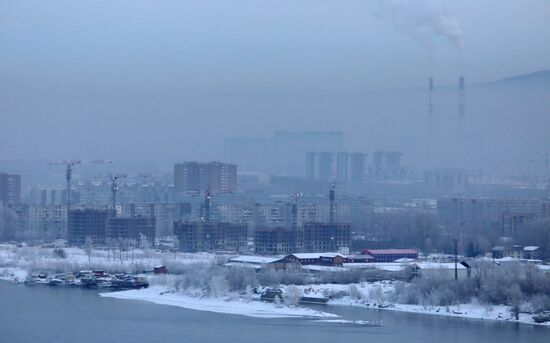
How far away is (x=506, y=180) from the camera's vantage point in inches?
1177

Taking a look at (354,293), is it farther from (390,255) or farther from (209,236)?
(209,236)

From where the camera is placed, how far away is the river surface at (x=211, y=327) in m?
8.89

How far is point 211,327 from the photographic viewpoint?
9.52 metres

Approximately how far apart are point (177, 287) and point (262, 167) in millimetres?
28906

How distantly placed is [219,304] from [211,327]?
151 centimetres

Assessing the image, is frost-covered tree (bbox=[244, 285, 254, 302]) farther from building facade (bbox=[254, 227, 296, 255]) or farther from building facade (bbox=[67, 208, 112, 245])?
building facade (bbox=[67, 208, 112, 245])

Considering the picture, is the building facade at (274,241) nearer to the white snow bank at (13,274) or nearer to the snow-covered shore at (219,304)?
the white snow bank at (13,274)

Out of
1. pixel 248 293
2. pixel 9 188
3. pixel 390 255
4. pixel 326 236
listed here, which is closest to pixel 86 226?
pixel 326 236

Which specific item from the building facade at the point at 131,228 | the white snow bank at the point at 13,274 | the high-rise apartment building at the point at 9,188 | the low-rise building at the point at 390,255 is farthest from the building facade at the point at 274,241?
the high-rise apartment building at the point at 9,188

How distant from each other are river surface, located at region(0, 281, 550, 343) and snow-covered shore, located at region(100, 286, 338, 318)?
0.68ft

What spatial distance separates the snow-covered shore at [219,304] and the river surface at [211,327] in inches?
8.1

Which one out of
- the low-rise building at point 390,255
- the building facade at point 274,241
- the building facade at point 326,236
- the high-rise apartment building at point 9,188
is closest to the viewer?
the low-rise building at point 390,255

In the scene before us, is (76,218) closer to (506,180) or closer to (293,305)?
(293,305)

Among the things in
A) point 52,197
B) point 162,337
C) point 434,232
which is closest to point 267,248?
point 434,232
